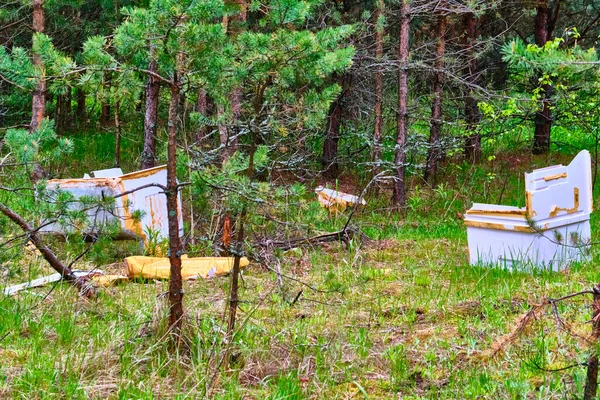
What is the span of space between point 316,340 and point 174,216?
133 centimetres

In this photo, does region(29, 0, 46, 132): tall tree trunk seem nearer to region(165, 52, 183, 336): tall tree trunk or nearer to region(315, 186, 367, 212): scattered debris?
region(315, 186, 367, 212): scattered debris

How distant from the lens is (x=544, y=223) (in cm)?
664

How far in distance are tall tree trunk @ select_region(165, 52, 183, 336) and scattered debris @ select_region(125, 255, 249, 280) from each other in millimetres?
2135

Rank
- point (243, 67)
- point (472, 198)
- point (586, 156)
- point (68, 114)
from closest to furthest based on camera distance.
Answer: point (243, 67) < point (586, 156) < point (472, 198) < point (68, 114)

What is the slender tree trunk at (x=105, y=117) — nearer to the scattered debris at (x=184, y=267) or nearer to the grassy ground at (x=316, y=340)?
the grassy ground at (x=316, y=340)

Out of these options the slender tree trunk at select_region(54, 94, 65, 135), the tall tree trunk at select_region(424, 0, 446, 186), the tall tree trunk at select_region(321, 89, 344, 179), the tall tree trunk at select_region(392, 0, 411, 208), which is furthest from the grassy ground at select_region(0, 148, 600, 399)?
the slender tree trunk at select_region(54, 94, 65, 135)

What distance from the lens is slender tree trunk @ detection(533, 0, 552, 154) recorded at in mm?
13887

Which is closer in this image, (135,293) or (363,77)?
(135,293)

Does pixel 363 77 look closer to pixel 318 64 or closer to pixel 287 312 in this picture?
pixel 287 312

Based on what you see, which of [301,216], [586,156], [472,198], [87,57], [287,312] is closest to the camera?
[87,57]

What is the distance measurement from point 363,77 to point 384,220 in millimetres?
3132

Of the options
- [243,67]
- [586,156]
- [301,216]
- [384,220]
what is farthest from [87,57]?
[384,220]

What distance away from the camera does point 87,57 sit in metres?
3.83

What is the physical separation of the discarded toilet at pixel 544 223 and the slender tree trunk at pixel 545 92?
677cm
